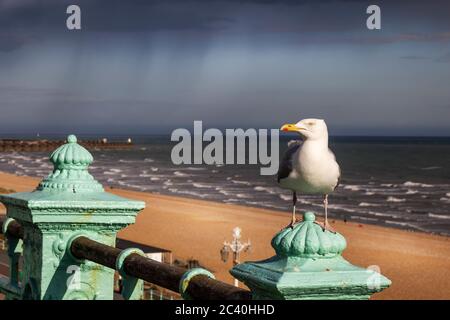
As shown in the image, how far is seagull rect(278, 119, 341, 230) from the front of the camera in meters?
5.23

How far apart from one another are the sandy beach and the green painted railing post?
2174 centimetres

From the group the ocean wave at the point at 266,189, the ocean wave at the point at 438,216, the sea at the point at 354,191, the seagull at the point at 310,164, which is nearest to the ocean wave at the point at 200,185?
the sea at the point at 354,191

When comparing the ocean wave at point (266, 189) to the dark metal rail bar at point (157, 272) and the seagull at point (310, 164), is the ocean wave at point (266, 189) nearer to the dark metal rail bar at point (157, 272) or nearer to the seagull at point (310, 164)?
the seagull at point (310, 164)

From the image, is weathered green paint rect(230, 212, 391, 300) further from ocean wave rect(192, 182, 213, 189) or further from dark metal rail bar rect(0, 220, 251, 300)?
ocean wave rect(192, 182, 213, 189)

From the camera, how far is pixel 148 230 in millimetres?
41281

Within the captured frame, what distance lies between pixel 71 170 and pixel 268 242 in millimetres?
34108

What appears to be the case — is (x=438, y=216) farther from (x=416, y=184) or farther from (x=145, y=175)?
(x=145, y=175)

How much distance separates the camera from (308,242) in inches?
87.0

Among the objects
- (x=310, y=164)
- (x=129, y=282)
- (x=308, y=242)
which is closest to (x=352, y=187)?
(x=310, y=164)

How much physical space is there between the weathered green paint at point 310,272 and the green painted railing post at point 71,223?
1659mm

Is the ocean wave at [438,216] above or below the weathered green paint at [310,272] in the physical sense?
below

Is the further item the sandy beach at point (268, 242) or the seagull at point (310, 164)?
the sandy beach at point (268, 242)

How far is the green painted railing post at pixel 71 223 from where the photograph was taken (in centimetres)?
383
